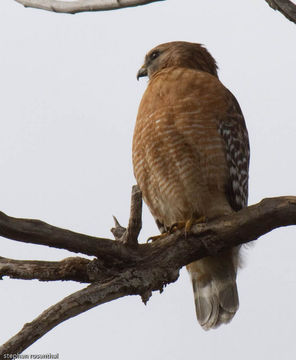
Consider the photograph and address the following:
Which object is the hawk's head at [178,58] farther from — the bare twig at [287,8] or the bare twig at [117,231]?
the bare twig at [117,231]

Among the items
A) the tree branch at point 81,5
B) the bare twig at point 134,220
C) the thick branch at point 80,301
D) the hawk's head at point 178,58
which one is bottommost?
the thick branch at point 80,301

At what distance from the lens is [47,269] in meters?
5.53

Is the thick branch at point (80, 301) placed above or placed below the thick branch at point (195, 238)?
below

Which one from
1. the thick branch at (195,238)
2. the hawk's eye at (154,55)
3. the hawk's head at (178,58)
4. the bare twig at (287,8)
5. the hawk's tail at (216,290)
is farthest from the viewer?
the hawk's eye at (154,55)

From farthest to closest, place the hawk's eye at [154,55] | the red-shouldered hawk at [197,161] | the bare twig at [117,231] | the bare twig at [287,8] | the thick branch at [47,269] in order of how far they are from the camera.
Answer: the hawk's eye at [154,55] → the red-shouldered hawk at [197,161] → the bare twig at [117,231] → the bare twig at [287,8] → the thick branch at [47,269]

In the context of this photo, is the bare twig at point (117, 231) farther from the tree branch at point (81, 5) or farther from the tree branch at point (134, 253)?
the tree branch at point (81, 5)

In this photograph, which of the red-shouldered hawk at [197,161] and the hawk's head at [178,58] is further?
the hawk's head at [178,58]

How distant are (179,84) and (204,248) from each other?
6.54 feet

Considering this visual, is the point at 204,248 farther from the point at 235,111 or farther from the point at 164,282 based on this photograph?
the point at 235,111

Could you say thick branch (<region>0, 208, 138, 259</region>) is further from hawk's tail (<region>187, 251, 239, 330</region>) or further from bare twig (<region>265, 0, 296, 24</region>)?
bare twig (<region>265, 0, 296, 24</region>)

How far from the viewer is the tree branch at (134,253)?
500 centimetres

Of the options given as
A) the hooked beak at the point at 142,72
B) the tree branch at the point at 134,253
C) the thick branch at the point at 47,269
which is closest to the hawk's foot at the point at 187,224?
the tree branch at the point at 134,253

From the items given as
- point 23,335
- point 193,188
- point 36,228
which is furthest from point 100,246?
point 193,188

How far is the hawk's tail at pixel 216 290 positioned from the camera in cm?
755
